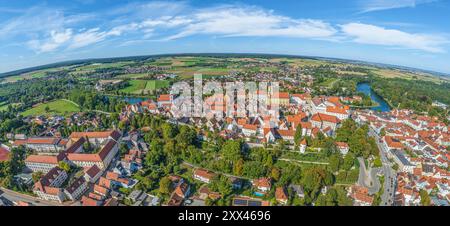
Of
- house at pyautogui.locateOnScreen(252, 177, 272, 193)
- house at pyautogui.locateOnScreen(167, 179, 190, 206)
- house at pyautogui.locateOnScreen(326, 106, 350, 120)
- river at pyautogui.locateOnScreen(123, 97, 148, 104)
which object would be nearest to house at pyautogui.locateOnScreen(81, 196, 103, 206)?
house at pyautogui.locateOnScreen(167, 179, 190, 206)

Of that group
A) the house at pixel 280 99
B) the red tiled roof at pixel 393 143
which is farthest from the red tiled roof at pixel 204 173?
the house at pixel 280 99


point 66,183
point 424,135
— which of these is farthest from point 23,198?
point 424,135

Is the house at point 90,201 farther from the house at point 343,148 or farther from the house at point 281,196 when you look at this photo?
the house at point 343,148

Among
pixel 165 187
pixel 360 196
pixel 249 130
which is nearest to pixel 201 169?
pixel 165 187

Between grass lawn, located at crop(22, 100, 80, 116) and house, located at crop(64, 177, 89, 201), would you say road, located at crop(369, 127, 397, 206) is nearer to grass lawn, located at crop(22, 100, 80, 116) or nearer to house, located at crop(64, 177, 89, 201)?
house, located at crop(64, 177, 89, 201)
